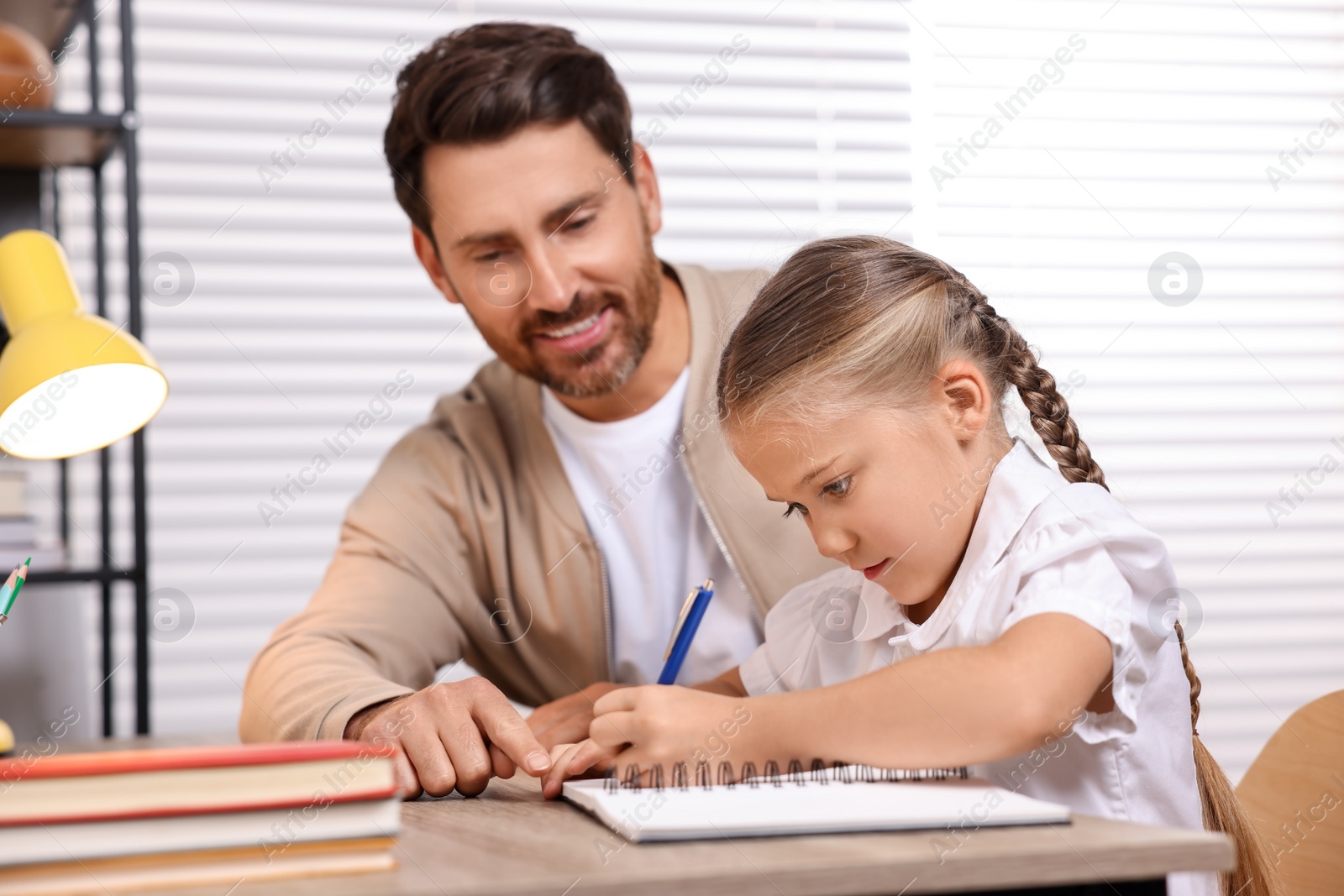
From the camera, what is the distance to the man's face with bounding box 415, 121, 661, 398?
1373mm

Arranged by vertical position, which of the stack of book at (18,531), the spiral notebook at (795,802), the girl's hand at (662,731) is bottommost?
the stack of book at (18,531)

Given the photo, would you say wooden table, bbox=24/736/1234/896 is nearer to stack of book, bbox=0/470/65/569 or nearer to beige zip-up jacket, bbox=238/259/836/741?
beige zip-up jacket, bbox=238/259/836/741

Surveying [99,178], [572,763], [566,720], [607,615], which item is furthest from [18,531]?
[572,763]

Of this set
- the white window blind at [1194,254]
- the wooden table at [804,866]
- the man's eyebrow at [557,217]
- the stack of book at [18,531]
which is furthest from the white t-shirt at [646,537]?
the white window blind at [1194,254]

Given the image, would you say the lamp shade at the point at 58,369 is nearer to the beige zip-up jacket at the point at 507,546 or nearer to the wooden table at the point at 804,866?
the beige zip-up jacket at the point at 507,546

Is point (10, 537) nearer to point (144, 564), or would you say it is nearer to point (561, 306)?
point (144, 564)

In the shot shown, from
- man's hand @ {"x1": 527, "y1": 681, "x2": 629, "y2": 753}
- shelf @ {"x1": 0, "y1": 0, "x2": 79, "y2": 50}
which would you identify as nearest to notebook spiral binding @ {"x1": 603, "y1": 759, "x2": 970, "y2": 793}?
man's hand @ {"x1": 527, "y1": 681, "x2": 629, "y2": 753}

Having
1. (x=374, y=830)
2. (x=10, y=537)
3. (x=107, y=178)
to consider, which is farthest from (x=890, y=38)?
(x=374, y=830)

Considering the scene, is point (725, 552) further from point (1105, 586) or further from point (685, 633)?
point (1105, 586)

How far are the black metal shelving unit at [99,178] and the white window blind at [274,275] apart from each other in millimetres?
139

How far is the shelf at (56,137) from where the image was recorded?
5.01ft

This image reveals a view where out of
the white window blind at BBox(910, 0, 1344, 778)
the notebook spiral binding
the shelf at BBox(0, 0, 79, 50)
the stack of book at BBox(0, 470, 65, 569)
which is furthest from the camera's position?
the white window blind at BBox(910, 0, 1344, 778)

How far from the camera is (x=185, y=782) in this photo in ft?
1.89

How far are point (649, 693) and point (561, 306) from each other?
0.66 m
